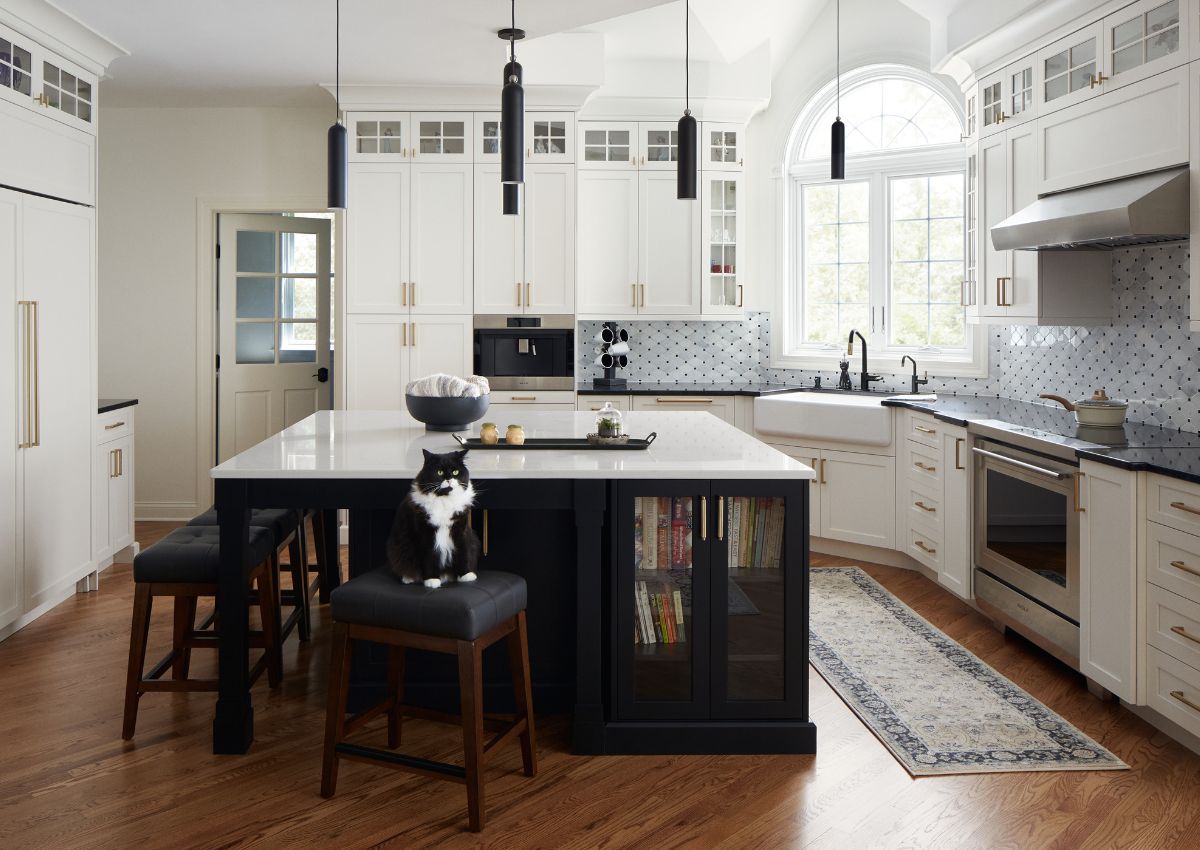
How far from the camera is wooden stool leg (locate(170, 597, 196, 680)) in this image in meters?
3.34

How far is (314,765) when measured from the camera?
289 cm

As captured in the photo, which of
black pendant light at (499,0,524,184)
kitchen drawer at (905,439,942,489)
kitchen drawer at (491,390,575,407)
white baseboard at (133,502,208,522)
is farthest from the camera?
white baseboard at (133,502,208,522)

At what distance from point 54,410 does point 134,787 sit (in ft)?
7.39

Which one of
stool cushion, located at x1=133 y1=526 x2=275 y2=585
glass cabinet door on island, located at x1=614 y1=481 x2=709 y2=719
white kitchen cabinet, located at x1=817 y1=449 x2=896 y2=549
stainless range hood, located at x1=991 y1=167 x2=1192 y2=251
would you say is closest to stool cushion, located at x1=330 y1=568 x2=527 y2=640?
glass cabinet door on island, located at x1=614 y1=481 x2=709 y2=719

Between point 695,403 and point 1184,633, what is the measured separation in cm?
343

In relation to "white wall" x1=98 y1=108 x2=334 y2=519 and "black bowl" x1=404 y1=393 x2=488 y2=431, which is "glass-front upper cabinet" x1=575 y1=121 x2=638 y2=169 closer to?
"white wall" x1=98 y1=108 x2=334 y2=519

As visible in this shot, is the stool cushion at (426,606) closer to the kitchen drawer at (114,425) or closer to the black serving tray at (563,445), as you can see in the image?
the black serving tray at (563,445)

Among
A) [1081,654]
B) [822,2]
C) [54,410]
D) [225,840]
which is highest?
[822,2]

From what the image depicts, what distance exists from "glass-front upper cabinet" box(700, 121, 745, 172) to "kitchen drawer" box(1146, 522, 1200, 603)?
380 cm

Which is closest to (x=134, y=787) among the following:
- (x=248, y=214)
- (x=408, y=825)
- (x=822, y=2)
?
(x=408, y=825)

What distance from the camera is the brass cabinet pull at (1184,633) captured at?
2.86m

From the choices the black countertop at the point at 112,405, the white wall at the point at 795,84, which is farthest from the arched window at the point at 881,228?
the black countertop at the point at 112,405

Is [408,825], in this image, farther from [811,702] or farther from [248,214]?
[248,214]

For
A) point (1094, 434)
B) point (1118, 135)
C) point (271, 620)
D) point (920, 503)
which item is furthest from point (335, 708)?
point (1118, 135)
